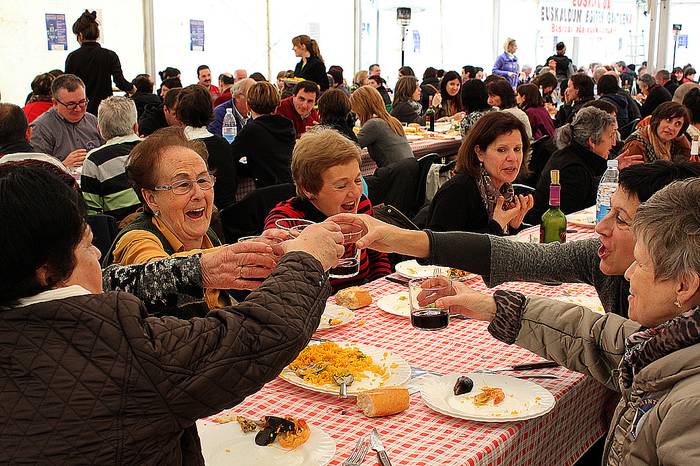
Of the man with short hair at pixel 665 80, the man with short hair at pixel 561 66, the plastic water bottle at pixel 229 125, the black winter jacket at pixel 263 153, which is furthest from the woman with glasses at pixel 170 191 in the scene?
the man with short hair at pixel 561 66

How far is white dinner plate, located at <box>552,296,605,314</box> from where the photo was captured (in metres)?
2.72

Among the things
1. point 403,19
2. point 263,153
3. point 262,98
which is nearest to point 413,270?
point 263,153

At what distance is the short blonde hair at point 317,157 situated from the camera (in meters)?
3.25

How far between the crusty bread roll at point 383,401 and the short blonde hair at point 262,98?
4.77 meters

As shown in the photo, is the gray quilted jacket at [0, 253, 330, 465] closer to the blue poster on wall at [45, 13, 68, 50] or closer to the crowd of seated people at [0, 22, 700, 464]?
the crowd of seated people at [0, 22, 700, 464]

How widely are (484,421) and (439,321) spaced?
487 mm

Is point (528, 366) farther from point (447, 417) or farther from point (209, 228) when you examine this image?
point (209, 228)

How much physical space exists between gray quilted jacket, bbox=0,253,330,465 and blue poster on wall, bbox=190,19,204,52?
453 inches

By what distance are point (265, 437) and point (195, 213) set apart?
3.48 feet

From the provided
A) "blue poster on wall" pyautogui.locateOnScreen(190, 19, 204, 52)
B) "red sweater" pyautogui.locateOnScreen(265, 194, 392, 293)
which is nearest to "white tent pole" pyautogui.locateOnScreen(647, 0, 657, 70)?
"blue poster on wall" pyautogui.locateOnScreen(190, 19, 204, 52)

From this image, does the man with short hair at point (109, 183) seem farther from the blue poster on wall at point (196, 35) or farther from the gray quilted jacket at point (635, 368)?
the blue poster on wall at point (196, 35)

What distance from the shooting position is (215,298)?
227cm

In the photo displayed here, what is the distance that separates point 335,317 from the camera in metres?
2.57

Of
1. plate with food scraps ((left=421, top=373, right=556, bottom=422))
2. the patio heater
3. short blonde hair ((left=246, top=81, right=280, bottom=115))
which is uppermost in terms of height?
the patio heater
